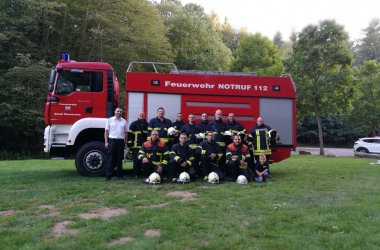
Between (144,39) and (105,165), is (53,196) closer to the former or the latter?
(105,165)

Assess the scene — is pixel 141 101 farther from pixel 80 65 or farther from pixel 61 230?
pixel 61 230

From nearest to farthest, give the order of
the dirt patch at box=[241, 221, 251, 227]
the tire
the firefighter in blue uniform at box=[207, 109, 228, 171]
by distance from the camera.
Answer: the dirt patch at box=[241, 221, 251, 227], the firefighter in blue uniform at box=[207, 109, 228, 171], the tire

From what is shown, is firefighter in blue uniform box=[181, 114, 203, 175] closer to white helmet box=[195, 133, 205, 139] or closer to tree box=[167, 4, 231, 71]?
white helmet box=[195, 133, 205, 139]

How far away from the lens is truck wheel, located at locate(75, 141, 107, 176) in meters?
10.2

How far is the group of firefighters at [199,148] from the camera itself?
374 inches

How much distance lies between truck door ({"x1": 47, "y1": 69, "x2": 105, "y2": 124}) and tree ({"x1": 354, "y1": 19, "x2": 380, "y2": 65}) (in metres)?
70.8

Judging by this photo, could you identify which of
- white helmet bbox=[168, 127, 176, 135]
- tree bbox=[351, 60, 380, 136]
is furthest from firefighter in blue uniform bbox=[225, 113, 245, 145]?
tree bbox=[351, 60, 380, 136]

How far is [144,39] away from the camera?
28.5 meters

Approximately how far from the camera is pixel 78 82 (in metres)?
10.3

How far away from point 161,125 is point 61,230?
191 inches

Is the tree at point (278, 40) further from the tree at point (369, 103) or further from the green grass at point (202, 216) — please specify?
the green grass at point (202, 216)

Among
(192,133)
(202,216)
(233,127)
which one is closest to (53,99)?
(192,133)

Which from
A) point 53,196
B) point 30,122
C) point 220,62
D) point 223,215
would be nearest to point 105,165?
point 53,196

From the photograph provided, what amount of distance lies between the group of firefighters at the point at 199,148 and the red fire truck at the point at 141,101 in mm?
571
